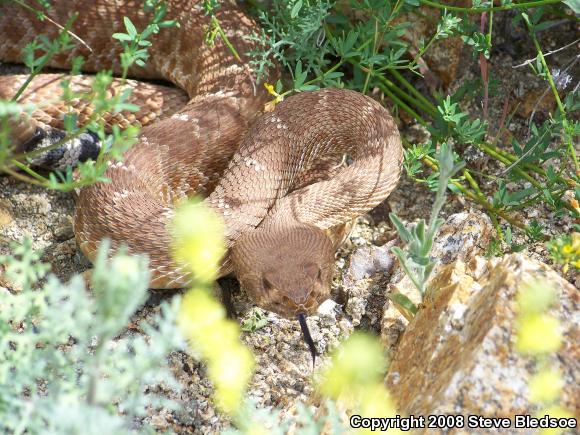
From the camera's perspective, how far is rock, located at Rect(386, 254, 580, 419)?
2887mm

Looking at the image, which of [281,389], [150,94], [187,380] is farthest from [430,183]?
[150,94]

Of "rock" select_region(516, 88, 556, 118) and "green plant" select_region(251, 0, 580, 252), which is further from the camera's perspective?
"rock" select_region(516, 88, 556, 118)

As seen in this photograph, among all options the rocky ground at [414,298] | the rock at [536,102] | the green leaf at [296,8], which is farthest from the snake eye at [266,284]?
the rock at [536,102]

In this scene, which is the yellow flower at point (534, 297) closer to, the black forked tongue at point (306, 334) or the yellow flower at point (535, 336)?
the yellow flower at point (535, 336)

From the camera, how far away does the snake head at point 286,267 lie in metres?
3.91

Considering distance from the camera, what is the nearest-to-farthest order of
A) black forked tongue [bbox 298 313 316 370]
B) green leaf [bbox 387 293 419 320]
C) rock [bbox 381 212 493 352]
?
1. green leaf [bbox 387 293 419 320]
2. black forked tongue [bbox 298 313 316 370]
3. rock [bbox 381 212 493 352]

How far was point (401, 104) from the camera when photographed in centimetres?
496

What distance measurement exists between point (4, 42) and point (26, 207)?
63.8 inches

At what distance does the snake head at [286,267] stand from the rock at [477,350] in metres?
0.59

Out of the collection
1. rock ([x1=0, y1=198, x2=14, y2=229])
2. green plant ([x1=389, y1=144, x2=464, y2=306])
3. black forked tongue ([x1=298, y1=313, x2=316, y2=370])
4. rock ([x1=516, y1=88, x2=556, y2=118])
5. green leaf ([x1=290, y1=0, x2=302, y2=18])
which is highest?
green leaf ([x1=290, y1=0, x2=302, y2=18])

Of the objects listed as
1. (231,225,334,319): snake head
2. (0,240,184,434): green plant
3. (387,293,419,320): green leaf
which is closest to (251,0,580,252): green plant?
(231,225,334,319): snake head

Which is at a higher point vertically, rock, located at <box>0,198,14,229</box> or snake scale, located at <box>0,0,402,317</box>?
snake scale, located at <box>0,0,402,317</box>

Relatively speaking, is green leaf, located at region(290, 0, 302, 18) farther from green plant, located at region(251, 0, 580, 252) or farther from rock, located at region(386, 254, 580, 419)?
rock, located at region(386, 254, 580, 419)

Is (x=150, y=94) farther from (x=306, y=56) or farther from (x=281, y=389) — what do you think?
(x=281, y=389)
